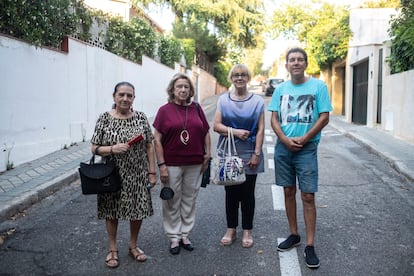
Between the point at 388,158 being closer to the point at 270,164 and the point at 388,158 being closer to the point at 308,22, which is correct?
the point at 270,164

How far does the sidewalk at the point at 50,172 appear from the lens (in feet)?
18.6

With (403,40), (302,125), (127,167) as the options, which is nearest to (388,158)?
(403,40)

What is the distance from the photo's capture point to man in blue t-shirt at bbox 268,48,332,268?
3.87m

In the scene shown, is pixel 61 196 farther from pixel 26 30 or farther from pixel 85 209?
pixel 26 30

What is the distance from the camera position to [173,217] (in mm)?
4141

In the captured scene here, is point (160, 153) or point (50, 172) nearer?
point (160, 153)

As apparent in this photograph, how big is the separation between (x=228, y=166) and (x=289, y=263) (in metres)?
1.02

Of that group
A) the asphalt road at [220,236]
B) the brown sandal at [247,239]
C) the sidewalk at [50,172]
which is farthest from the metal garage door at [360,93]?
the brown sandal at [247,239]

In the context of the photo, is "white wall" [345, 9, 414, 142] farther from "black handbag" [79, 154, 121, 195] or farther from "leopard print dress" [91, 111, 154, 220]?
"black handbag" [79, 154, 121, 195]

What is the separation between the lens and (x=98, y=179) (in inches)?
142

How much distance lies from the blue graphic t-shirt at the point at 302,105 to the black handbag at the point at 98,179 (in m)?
1.59

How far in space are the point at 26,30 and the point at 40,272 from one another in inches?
221

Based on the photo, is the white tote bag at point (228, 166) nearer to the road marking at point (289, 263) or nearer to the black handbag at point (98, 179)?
the road marking at point (289, 263)

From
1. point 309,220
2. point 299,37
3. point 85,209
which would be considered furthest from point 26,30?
point 299,37
